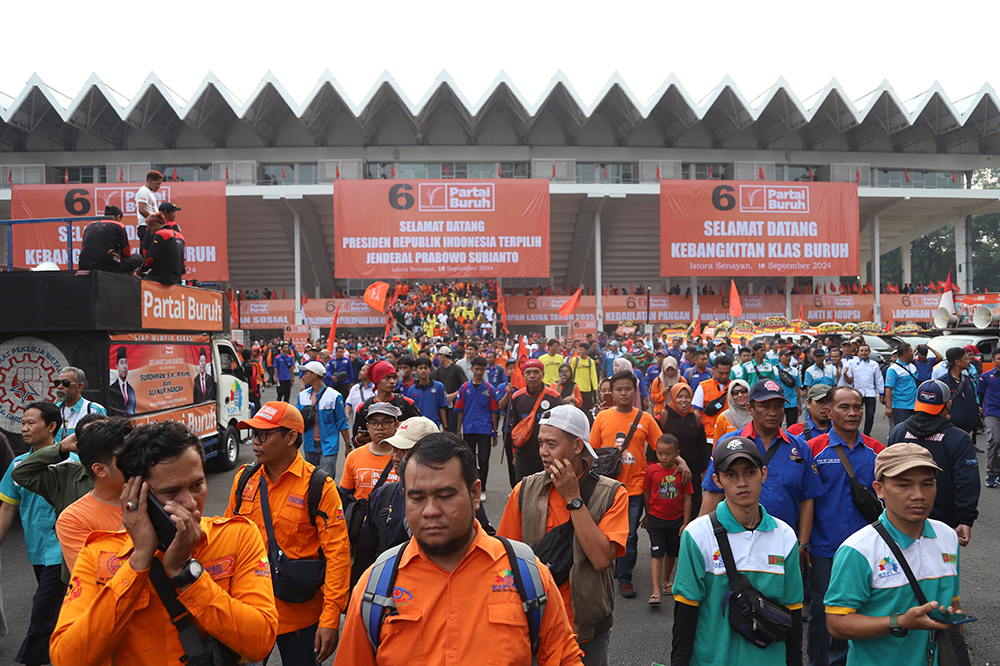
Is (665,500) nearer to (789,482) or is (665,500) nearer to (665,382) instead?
(789,482)

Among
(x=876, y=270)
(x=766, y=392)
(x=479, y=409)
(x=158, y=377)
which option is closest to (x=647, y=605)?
(x=766, y=392)

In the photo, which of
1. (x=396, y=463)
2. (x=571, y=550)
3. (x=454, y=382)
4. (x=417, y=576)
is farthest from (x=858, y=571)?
(x=454, y=382)

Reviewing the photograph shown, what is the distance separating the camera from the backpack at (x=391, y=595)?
161 centimetres

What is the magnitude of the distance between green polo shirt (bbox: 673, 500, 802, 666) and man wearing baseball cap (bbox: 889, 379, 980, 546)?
1.91 m

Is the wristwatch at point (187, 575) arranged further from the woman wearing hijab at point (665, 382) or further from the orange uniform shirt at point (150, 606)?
the woman wearing hijab at point (665, 382)

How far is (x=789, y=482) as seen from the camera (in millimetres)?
3320

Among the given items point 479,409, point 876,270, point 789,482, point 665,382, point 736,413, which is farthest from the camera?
point 876,270

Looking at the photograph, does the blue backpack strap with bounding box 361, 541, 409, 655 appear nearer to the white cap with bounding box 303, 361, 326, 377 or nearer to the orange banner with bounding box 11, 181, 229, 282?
the white cap with bounding box 303, 361, 326, 377

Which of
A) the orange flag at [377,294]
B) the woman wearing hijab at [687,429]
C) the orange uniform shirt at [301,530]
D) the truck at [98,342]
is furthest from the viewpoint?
the orange flag at [377,294]

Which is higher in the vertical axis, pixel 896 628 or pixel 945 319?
Result: pixel 945 319

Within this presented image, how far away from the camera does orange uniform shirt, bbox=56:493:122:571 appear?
2.18 meters

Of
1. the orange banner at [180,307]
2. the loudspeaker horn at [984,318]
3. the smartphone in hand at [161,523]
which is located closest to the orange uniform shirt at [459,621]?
the smartphone in hand at [161,523]

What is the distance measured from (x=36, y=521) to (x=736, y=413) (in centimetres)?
498

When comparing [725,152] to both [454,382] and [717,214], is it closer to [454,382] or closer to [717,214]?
[717,214]
